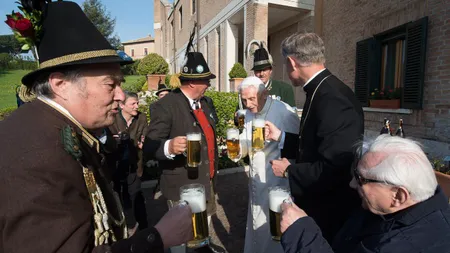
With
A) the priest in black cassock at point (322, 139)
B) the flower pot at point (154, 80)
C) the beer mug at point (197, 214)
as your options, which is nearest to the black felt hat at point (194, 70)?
the priest in black cassock at point (322, 139)

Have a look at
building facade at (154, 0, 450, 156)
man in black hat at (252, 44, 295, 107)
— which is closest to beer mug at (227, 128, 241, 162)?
man in black hat at (252, 44, 295, 107)

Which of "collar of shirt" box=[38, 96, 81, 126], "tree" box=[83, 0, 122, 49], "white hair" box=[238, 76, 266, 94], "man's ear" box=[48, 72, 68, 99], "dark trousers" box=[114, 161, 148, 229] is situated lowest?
"dark trousers" box=[114, 161, 148, 229]

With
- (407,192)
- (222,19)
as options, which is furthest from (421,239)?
(222,19)

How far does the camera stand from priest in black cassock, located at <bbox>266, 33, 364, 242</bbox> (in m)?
1.87

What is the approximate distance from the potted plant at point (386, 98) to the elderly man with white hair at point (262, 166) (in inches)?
202

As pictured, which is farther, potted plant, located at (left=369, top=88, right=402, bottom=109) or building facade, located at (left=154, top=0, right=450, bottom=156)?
potted plant, located at (left=369, top=88, right=402, bottom=109)

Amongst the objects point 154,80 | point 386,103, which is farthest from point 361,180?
point 154,80

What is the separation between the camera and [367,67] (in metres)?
7.96

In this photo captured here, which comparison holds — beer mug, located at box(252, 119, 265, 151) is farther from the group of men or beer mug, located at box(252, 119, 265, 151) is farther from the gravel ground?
the gravel ground

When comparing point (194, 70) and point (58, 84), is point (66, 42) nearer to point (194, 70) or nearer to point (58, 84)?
point (58, 84)

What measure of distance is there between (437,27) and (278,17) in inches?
403

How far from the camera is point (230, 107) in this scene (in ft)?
26.7

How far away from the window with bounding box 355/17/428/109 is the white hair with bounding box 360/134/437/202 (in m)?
5.96

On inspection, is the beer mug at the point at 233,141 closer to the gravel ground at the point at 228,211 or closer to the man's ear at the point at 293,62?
the man's ear at the point at 293,62
